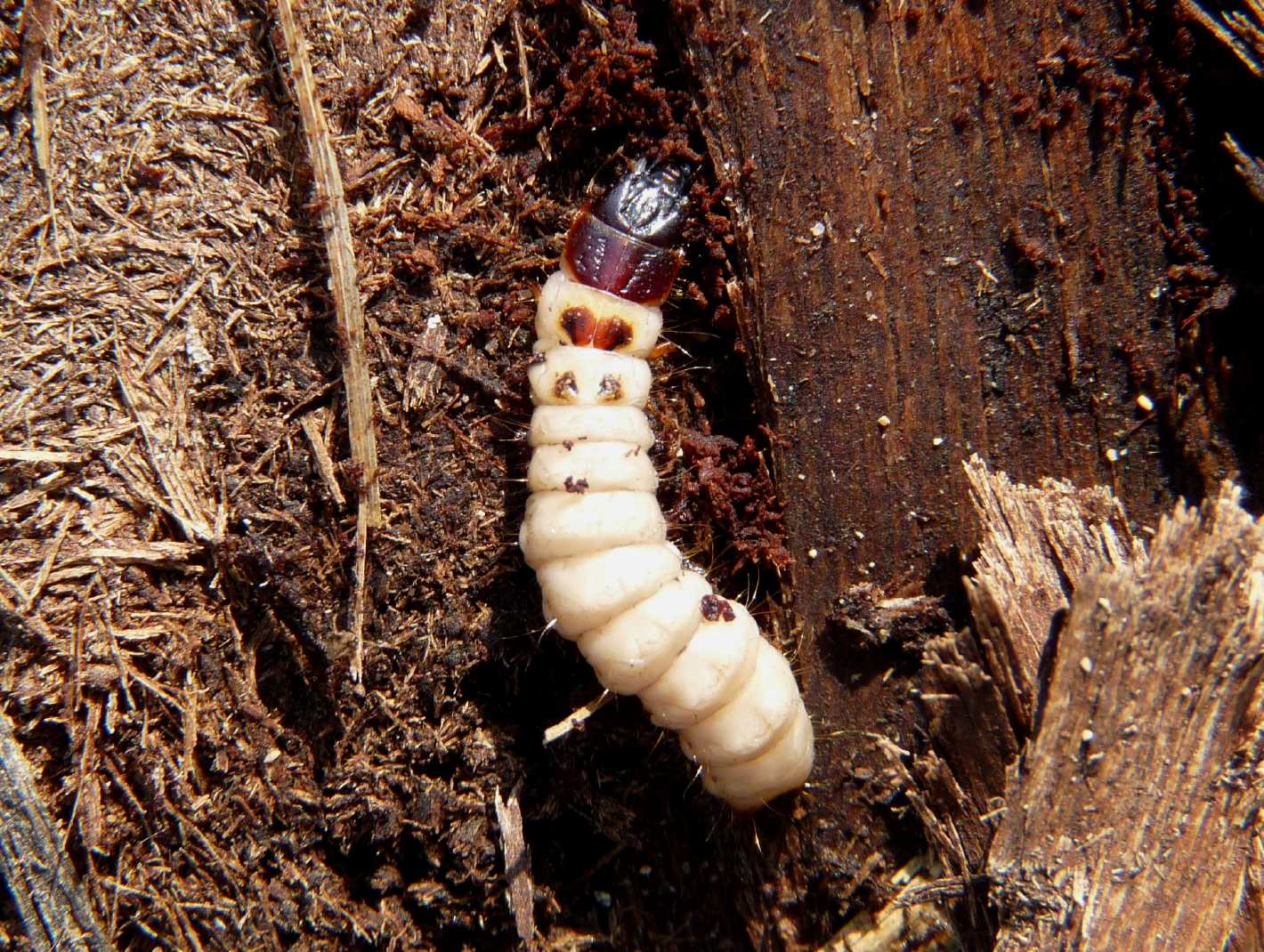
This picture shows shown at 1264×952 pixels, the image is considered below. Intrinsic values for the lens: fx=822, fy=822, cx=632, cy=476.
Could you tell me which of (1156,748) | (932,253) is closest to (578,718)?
(1156,748)

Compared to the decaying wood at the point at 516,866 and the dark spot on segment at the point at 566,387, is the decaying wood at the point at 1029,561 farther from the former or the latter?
the decaying wood at the point at 516,866

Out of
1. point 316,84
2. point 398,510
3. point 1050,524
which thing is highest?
point 316,84

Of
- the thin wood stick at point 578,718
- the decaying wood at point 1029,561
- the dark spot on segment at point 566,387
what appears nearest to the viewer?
the decaying wood at point 1029,561

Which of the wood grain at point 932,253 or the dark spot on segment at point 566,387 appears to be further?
the dark spot on segment at point 566,387

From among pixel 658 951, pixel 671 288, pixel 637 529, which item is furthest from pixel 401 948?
pixel 671 288

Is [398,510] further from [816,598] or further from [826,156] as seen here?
[826,156]

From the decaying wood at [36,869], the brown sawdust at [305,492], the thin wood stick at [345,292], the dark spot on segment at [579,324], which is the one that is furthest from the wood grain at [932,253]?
the decaying wood at [36,869]
